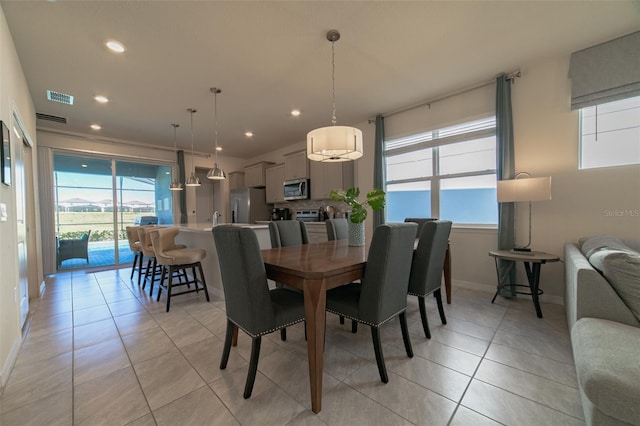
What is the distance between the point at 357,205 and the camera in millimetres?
2221

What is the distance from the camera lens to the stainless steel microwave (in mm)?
5480

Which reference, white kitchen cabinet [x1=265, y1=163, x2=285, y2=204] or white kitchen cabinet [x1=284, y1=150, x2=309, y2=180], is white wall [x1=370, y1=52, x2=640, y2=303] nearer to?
white kitchen cabinet [x1=284, y1=150, x2=309, y2=180]

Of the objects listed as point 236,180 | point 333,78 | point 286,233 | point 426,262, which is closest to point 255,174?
point 236,180

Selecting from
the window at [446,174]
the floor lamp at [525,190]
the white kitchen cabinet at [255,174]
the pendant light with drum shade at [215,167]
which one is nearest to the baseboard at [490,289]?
the floor lamp at [525,190]

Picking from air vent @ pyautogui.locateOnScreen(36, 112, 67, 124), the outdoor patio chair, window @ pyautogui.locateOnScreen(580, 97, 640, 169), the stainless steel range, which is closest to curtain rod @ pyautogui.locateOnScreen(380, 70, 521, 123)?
window @ pyautogui.locateOnScreen(580, 97, 640, 169)

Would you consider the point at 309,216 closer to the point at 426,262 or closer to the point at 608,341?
the point at 426,262

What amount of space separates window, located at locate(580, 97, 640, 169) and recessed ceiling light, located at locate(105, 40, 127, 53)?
4716 millimetres

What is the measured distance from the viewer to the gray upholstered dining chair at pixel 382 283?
1.58m

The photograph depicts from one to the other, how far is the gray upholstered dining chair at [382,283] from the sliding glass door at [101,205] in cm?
574

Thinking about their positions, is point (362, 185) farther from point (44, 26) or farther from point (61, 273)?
point (61, 273)

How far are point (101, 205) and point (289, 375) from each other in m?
5.77

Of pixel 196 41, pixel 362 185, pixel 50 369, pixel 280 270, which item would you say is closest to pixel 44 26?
pixel 196 41

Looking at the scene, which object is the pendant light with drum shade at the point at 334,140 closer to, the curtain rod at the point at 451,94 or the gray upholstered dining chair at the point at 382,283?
the gray upholstered dining chair at the point at 382,283

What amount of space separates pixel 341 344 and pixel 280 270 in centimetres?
97
